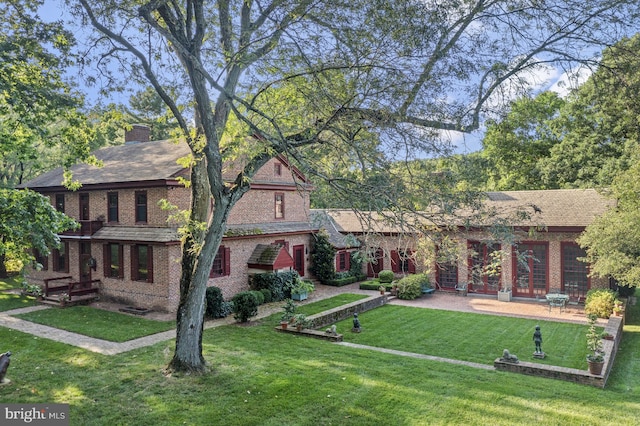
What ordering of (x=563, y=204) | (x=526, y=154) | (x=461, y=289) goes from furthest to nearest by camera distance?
(x=526, y=154) < (x=461, y=289) < (x=563, y=204)

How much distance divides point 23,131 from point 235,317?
9.18 meters

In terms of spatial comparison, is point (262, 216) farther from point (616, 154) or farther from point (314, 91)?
point (616, 154)

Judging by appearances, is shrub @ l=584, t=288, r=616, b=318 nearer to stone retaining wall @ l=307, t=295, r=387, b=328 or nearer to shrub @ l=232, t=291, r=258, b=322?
stone retaining wall @ l=307, t=295, r=387, b=328

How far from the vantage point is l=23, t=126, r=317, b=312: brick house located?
1808 cm

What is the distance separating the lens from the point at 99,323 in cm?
1588

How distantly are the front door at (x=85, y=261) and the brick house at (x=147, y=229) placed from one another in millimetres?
48

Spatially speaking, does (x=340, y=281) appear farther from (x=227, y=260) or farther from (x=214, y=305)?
(x=214, y=305)

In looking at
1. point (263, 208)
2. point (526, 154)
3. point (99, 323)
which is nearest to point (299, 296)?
point (263, 208)

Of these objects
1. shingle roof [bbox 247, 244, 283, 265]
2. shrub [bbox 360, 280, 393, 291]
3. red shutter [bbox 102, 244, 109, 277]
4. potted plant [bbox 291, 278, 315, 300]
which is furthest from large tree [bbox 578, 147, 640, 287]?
red shutter [bbox 102, 244, 109, 277]

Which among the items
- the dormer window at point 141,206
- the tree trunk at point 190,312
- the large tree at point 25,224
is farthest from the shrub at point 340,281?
the large tree at point 25,224

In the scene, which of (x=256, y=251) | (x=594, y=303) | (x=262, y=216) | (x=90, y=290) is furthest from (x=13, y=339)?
(x=594, y=303)

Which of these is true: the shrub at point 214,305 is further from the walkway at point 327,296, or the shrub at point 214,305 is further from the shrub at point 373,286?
the shrub at point 373,286

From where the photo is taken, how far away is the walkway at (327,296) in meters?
Result: 13.3

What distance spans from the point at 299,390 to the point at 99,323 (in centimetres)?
1006
